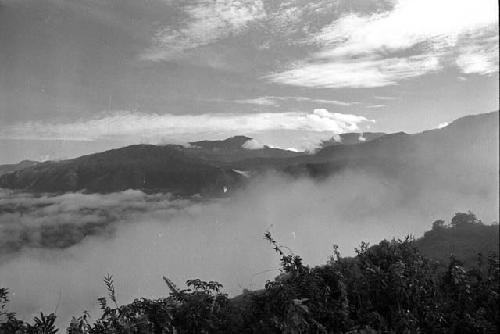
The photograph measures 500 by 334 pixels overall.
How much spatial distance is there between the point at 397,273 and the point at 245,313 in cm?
1040

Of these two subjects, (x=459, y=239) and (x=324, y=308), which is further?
(x=459, y=239)

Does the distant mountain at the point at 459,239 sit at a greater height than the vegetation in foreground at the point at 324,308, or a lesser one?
lesser

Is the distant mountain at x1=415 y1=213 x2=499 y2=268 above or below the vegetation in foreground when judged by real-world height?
below

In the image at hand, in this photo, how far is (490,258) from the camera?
30.1m

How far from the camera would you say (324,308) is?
24.1 metres

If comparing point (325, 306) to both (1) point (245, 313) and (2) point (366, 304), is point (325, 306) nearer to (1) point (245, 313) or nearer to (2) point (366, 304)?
(2) point (366, 304)

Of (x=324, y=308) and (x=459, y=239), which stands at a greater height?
(x=324, y=308)

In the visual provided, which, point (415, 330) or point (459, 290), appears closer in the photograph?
point (415, 330)

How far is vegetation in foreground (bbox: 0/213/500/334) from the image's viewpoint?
22656mm

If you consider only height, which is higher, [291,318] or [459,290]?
[291,318]

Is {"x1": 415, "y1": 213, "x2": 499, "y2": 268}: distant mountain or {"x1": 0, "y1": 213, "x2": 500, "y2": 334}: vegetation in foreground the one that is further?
{"x1": 415, "y1": 213, "x2": 499, "y2": 268}: distant mountain

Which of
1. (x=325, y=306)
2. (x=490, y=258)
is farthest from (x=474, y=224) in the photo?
(x=325, y=306)

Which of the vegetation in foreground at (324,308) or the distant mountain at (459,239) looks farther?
the distant mountain at (459,239)

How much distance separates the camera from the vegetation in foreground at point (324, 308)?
74.3 ft
